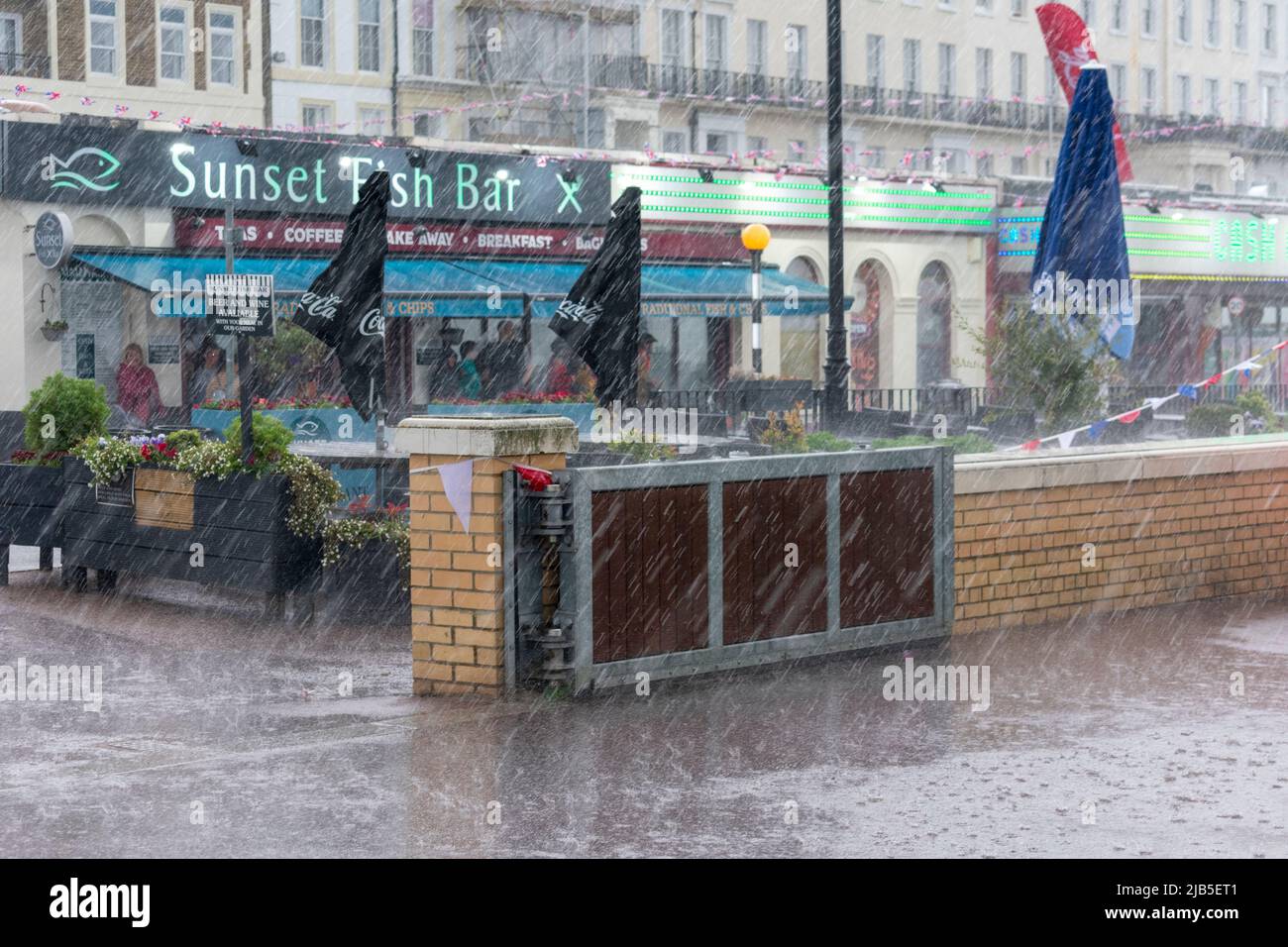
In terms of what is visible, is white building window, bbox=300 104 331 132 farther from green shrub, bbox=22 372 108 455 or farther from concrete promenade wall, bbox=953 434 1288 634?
concrete promenade wall, bbox=953 434 1288 634

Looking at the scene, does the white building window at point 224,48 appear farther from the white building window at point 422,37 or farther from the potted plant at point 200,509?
the potted plant at point 200,509

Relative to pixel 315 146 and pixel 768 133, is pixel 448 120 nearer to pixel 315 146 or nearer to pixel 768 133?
pixel 768 133

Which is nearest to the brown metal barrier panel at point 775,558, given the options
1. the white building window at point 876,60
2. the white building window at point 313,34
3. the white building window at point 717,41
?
the white building window at point 313,34

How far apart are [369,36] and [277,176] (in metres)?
17.8

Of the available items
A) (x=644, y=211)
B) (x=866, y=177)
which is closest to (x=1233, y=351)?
(x=866, y=177)

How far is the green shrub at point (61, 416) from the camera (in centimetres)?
1488

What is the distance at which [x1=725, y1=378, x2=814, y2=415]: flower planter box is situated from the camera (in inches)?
1033

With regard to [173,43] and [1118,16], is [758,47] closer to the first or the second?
Result: [1118,16]

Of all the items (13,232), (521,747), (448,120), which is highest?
(448,120)

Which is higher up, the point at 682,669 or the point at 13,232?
the point at 13,232

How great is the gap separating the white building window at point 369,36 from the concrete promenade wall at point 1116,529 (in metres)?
34.8

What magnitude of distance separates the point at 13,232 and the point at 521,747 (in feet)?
69.9

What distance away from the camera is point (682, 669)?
1020 cm

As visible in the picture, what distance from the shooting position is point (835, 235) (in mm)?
18719
